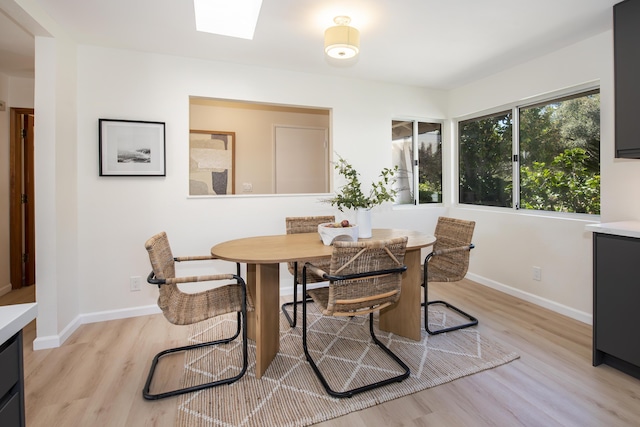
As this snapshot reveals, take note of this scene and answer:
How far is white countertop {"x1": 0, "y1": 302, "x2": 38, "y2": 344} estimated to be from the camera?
2.59ft

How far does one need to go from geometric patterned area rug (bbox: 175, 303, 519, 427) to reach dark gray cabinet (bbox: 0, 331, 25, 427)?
3.08 ft

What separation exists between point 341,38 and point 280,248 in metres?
1.52

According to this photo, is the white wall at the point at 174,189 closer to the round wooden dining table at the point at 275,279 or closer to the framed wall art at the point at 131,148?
the framed wall art at the point at 131,148

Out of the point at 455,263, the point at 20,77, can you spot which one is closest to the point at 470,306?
the point at 455,263

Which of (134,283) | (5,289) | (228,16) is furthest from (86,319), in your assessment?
(228,16)

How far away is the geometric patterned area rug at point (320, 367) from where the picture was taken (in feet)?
5.76

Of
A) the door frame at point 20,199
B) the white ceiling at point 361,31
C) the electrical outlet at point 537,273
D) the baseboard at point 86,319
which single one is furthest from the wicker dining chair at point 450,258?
the door frame at point 20,199

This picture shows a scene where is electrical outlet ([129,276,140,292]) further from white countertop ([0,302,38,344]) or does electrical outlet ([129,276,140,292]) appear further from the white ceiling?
white countertop ([0,302,38,344])

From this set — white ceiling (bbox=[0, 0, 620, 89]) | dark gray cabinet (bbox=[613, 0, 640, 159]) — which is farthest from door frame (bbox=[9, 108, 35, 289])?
dark gray cabinet (bbox=[613, 0, 640, 159])

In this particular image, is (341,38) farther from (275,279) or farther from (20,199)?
(20,199)

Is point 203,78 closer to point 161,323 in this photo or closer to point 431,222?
point 161,323

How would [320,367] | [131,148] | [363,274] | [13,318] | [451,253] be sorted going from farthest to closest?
[131,148] → [451,253] → [320,367] → [363,274] → [13,318]

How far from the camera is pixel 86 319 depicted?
2.90 meters

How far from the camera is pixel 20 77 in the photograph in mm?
3686
